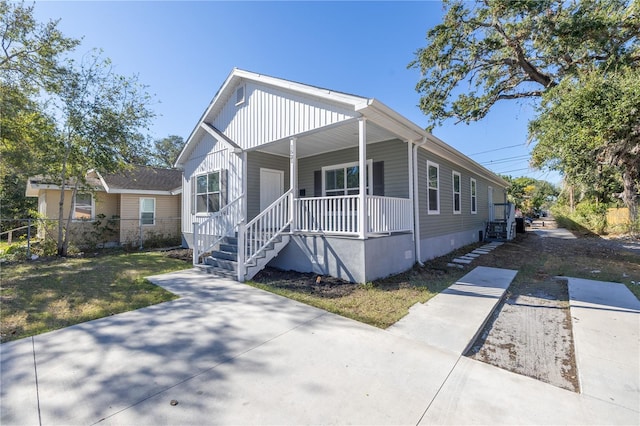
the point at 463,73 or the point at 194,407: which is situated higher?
the point at 463,73

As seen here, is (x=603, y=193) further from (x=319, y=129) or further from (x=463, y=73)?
(x=319, y=129)

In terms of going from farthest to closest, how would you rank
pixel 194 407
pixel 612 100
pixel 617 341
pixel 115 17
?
pixel 115 17, pixel 612 100, pixel 617 341, pixel 194 407

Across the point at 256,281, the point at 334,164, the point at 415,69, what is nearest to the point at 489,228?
→ the point at 415,69

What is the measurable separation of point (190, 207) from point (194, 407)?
31.7 feet

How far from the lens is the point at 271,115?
7.50 m

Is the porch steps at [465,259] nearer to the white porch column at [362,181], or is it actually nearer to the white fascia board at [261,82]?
the white porch column at [362,181]

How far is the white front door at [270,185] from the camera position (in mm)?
9055

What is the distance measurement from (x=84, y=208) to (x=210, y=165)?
25.6 feet

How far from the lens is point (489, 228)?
14383 mm

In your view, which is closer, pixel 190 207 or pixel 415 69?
pixel 190 207

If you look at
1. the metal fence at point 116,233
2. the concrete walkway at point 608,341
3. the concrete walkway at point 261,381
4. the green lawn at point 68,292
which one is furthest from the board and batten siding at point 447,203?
the metal fence at point 116,233

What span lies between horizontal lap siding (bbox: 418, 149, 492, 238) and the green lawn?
23.2 feet

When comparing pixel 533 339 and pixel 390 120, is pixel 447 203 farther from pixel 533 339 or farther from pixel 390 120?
pixel 533 339

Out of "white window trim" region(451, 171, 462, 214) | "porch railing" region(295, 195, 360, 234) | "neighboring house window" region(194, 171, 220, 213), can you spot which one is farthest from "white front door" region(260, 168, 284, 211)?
"white window trim" region(451, 171, 462, 214)
